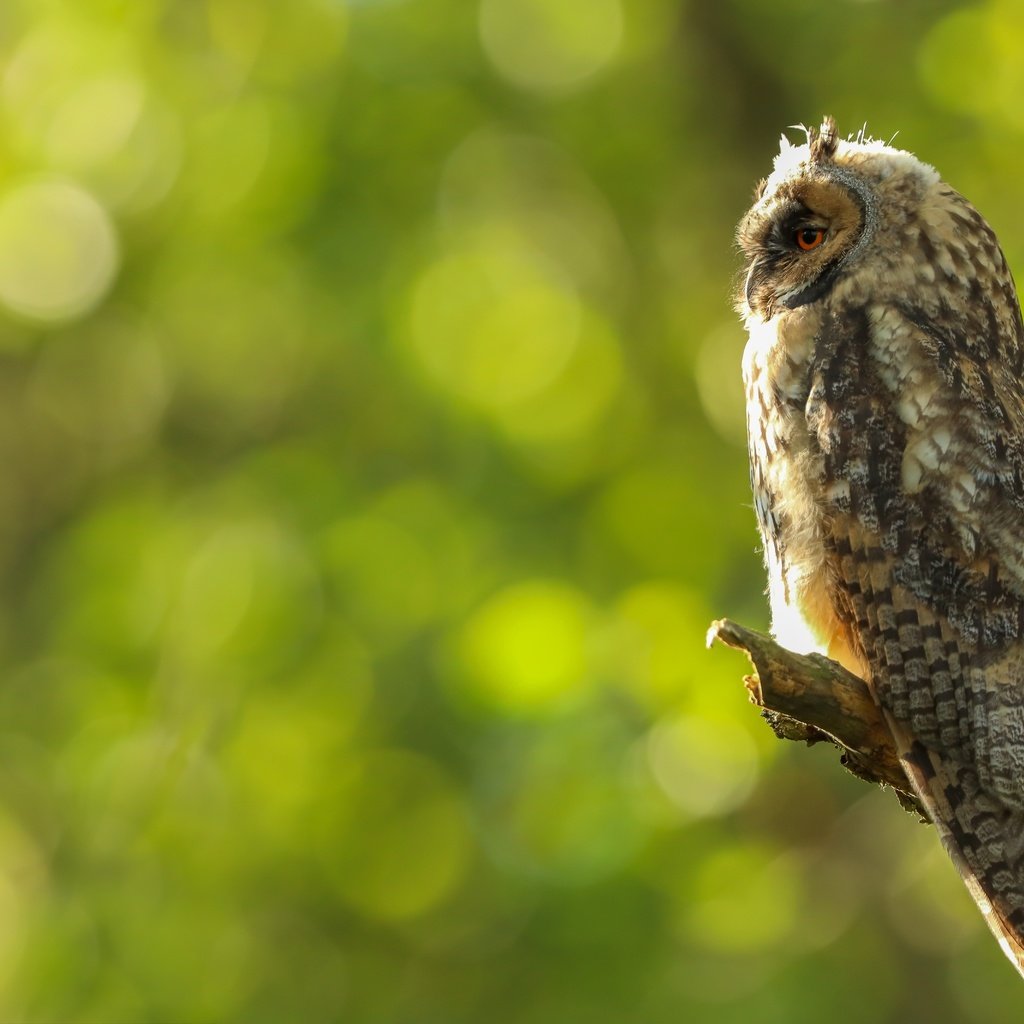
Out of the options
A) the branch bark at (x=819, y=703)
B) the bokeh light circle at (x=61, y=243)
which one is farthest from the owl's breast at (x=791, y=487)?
the bokeh light circle at (x=61, y=243)

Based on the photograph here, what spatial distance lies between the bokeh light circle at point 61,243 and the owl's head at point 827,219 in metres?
5.77

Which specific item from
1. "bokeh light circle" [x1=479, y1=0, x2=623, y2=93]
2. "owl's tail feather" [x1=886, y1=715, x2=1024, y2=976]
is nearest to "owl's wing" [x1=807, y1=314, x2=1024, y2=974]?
"owl's tail feather" [x1=886, y1=715, x2=1024, y2=976]

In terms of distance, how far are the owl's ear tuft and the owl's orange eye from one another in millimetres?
189

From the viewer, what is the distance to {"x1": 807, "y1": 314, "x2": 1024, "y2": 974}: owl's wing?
111 inches

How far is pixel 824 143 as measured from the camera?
3.46 m

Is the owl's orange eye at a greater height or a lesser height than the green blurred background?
lesser

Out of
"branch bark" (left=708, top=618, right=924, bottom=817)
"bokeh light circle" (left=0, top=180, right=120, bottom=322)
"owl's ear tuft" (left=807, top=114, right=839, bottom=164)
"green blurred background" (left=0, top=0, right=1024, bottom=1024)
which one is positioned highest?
"bokeh light circle" (left=0, top=180, right=120, bottom=322)

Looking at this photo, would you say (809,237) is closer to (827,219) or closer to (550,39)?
(827,219)

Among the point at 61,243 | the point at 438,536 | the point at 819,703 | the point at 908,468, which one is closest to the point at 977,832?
the point at 819,703

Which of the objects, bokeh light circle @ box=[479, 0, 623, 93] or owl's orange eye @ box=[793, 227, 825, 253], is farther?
bokeh light circle @ box=[479, 0, 623, 93]

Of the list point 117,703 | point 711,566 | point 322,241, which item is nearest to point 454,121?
point 322,241

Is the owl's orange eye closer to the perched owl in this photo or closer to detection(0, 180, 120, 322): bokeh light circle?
the perched owl

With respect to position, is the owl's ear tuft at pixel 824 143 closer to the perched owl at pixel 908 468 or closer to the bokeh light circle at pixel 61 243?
the perched owl at pixel 908 468

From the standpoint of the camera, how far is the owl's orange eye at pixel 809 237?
3324mm
